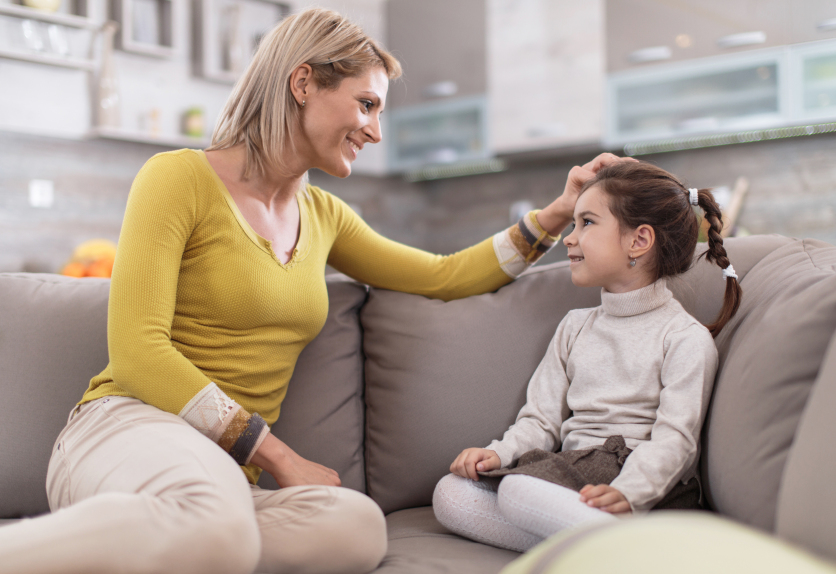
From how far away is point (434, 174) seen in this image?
4156mm

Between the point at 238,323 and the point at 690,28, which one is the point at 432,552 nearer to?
the point at 238,323

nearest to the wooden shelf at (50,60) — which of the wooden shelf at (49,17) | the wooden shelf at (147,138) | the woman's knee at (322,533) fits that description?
the wooden shelf at (49,17)

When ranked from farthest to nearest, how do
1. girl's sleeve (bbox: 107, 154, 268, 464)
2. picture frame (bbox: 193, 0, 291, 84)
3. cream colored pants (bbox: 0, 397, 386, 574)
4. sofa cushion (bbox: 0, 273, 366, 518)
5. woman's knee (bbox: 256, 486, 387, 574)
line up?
1. picture frame (bbox: 193, 0, 291, 84)
2. sofa cushion (bbox: 0, 273, 366, 518)
3. girl's sleeve (bbox: 107, 154, 268, 464)
4. woman's knee (bbox: 256, 486, 387, 574)
5. cream colored pants (bbox: 0, 397, 386, 574)

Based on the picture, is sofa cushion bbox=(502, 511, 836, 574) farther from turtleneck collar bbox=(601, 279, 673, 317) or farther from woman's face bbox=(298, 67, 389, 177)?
woman's face bbox=(298, 67, 389, 177)

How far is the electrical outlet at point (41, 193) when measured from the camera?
2.84 m

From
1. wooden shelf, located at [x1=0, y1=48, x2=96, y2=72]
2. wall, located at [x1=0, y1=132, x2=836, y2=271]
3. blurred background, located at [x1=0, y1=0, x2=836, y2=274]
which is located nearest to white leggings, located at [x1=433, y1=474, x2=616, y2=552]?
blurred background, located at [x1=0, y1=0, x2=836, y2=274]

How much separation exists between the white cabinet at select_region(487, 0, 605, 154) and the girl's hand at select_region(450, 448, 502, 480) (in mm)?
2514

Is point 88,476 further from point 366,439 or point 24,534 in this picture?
point 366,439

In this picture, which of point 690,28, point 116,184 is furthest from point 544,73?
point 116,184

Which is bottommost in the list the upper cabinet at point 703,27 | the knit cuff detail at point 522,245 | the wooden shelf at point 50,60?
the knit cuff detail at point 522,245

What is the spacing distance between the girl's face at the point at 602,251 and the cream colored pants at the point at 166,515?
579 millimetres

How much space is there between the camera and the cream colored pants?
81cm

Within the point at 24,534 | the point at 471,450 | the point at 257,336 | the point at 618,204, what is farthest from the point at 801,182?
the point at 24,534

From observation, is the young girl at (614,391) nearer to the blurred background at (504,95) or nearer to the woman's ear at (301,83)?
the woman's ear at (301,83)
